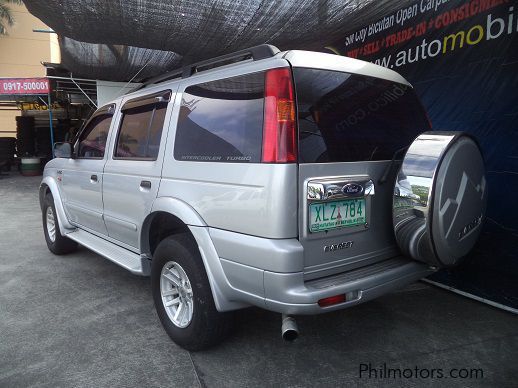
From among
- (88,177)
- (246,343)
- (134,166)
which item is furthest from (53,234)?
(246,343)

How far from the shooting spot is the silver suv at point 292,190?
2203mm

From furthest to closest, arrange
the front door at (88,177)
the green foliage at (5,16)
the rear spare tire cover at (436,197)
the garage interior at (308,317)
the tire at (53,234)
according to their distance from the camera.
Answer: the green foliage at (5,16), the tire at (53,234), the front door at (88,177), the garage interior at (308,317), the rear spare tire cover at (436,197)

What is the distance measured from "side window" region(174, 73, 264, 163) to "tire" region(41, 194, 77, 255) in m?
2.99

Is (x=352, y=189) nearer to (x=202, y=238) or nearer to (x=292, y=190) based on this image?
(x=292, y=190)

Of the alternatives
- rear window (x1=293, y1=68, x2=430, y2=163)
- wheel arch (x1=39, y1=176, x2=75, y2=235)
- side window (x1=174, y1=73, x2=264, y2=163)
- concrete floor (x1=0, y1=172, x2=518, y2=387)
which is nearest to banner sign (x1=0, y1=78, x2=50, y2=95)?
wheel arch (x1=39, y1=176, x2=75, y2=235)

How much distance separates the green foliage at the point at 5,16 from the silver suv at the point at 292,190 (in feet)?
81.5

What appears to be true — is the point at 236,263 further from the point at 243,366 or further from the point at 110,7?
the point at 110,7

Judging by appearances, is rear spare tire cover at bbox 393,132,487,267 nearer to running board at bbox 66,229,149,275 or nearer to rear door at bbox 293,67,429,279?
rear door at bbox 293,67,429,279

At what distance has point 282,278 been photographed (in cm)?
214

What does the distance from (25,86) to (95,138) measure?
9.54 meters

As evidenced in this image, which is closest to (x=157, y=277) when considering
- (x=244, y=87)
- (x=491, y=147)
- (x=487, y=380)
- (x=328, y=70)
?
Result: (x=244, y=87)

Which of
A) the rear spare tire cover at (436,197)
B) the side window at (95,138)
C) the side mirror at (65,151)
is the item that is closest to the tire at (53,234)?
the side mirror at (65,151)

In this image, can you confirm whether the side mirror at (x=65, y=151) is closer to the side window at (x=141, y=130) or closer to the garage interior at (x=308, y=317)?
the side window at (x=141, y=130)

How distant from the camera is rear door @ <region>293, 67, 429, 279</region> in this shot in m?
2.25
